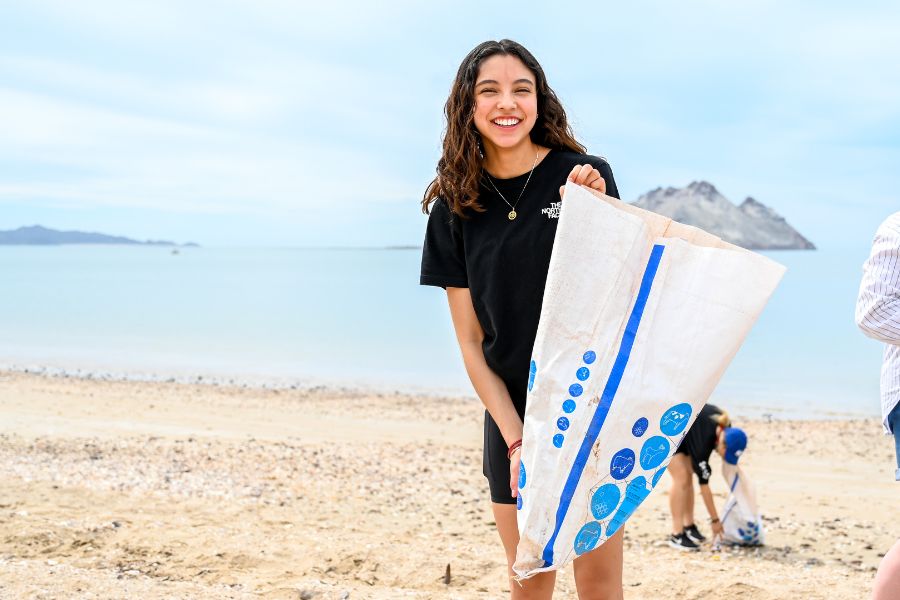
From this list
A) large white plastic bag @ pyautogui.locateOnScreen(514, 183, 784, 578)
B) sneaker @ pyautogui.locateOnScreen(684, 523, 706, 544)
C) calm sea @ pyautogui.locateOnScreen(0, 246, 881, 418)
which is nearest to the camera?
large white plastic bag @ pyautogui.locateOnScreen(514, 183, 784, 578)

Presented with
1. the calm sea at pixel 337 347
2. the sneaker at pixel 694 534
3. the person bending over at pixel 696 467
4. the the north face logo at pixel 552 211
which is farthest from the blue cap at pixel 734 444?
→ the calm sea at pixel 337 347

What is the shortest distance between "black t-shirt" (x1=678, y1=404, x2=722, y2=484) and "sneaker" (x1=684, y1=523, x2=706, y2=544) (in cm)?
35

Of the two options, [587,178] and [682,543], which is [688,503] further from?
[587,178]

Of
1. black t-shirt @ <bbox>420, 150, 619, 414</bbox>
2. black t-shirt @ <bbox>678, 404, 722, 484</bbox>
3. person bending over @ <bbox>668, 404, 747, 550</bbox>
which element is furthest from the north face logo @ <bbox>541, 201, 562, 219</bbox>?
black t-shirt @ <bbox>678, 404, 722, 484</bbox>

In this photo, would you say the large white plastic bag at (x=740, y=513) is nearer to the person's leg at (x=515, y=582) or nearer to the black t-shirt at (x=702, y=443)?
the black t-shirt at (x=702, y=443)

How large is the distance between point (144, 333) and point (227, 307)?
1214 cm

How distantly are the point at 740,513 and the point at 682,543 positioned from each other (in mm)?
485

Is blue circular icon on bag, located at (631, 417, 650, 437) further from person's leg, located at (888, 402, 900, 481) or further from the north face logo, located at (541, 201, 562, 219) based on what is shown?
person's leg, located at (888, 402, 900, 481)

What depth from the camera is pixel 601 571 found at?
2.43 meters

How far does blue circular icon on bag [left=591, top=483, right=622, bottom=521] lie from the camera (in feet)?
7.14

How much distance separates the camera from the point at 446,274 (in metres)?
2.51

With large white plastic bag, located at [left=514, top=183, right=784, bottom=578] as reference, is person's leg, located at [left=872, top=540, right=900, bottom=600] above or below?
below

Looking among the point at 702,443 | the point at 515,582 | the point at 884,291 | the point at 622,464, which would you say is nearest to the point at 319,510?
the point at 702,443

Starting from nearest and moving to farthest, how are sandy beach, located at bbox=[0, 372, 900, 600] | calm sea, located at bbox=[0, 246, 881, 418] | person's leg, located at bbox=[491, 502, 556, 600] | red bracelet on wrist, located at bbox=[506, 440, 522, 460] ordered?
red bracelet on wrist, located at bbox=[506, 440, 522, 460] → person's leg, located at bbox=[491, 502, 556, 600] → sandy beach, located at bbox=[0, 372, 900, 600] → calm sea, located at bbox=[0, 246, 881, 418]
